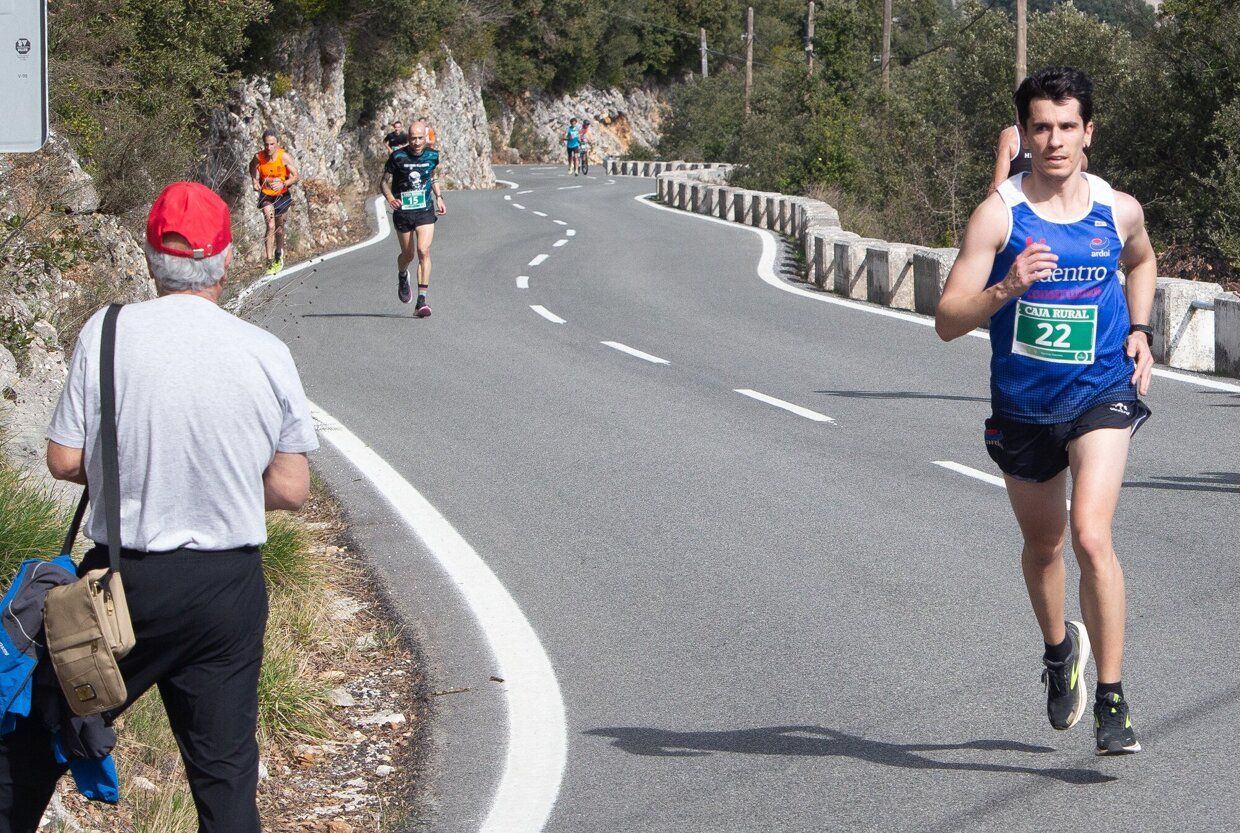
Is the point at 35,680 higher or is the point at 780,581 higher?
the point at 35,680

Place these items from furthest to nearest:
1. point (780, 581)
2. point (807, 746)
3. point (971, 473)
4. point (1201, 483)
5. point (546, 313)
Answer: point (546, 313) → point (971, 473) → point (1201, 483) → point (780, 581) → point (807, 746)

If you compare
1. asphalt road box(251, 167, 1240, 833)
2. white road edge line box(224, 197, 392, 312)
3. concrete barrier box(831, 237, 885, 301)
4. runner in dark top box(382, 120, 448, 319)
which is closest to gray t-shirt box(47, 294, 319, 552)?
asphalt road box(251, 167, 1240, 833)

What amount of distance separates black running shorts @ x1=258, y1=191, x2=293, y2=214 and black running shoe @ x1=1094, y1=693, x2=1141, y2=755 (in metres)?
18.6

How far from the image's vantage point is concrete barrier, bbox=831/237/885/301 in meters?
17.8

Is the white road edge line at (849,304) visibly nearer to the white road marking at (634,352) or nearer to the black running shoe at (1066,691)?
the white road marking at (634,352)

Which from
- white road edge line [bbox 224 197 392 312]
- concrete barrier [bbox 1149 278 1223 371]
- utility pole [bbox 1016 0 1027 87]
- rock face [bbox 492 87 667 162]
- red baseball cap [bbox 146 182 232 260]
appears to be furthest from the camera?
rock face [bbox 492 87 667 162]

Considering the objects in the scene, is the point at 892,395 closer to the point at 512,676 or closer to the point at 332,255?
the point at 512,676

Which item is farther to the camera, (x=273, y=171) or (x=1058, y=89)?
(x=273, y=171)

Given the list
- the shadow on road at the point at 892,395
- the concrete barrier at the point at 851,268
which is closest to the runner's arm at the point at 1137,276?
the shadow on road at the point at 892,395

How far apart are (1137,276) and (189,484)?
284cm

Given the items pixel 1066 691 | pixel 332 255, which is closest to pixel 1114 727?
pixel 1066 691

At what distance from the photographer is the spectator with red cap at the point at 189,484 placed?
3207mm

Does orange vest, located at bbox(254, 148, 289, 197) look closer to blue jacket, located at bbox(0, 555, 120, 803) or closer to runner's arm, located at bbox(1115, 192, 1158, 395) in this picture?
runner's arm, located at bbox(1115, 192, 1158, 395)

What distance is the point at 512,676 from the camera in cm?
556
